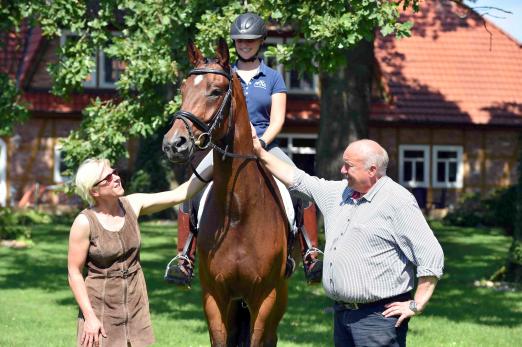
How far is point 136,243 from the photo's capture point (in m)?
8.19

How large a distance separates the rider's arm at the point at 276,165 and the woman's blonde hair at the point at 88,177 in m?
1.22

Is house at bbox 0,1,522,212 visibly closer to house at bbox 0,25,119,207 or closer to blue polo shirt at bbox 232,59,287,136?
house at bbox 0,25,119,207

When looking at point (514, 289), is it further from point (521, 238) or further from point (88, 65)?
point (88, 65)

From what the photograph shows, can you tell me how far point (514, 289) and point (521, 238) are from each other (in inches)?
38.4

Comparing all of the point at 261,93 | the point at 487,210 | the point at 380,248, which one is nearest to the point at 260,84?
the point at 261,93

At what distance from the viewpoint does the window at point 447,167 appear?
129 ft

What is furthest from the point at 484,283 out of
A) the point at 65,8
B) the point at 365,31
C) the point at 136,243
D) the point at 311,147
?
the point at 311,147

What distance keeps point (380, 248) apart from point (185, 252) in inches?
109

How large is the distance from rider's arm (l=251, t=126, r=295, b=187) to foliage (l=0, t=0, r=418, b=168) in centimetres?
640

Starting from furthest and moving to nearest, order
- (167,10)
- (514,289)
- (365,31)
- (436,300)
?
(514,289) → (436,300) → (167,10) → (365,31)

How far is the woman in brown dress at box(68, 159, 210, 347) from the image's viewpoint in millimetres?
7902

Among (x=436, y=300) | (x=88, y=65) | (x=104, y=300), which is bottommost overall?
(x=436, y=300)

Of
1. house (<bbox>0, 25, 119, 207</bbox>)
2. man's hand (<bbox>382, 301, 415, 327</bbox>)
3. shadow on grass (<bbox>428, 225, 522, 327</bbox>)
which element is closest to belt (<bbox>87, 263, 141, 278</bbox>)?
man's hand (<bbox>382, 301, 415, 327</bbox>)

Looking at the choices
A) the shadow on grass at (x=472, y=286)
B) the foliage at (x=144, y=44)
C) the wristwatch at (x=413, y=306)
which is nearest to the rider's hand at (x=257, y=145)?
the wristwatch at (x=413, y=306)
